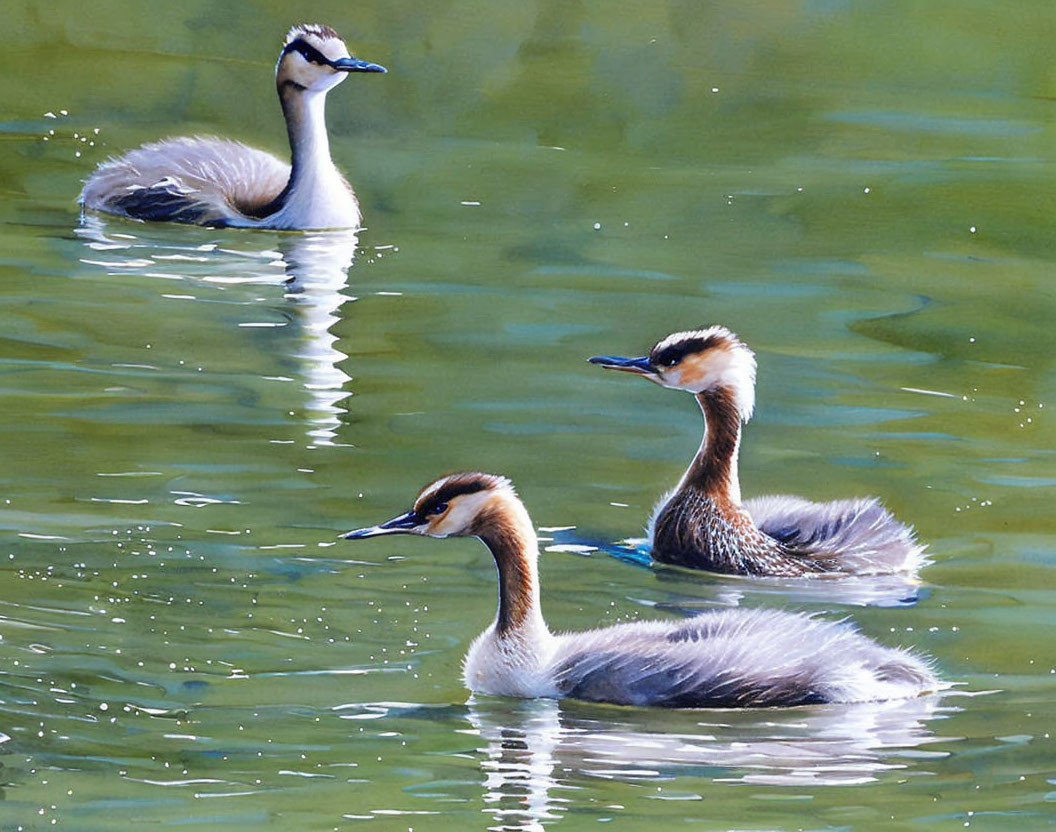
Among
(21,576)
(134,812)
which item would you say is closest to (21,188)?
(21,576)

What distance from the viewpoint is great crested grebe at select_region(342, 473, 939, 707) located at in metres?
5.27

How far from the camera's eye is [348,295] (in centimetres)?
872

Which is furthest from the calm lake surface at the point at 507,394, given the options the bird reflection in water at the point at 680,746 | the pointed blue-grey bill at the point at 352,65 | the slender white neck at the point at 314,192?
the pointed blue-grey bill at the point at 352,65

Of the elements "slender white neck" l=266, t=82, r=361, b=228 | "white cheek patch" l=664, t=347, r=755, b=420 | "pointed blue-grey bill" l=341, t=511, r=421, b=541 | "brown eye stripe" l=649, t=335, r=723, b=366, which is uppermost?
"slender white neck" l=266, t=82, r=361, b=228

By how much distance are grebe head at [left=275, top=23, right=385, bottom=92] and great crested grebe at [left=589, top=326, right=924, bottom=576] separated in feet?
12.8

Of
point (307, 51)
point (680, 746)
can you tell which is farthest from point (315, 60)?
point (680, 746)

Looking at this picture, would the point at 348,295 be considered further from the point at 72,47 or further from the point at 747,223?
the point at 72,47

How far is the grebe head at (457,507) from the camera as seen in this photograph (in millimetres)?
5695

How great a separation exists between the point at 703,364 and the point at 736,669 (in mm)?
1628

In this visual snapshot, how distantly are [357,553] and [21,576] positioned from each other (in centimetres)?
84

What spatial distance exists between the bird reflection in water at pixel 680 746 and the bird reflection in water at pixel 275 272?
7.18 feet

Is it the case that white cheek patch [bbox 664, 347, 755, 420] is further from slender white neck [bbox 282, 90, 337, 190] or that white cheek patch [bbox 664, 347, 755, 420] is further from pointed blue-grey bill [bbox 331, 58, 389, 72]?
pointed blue-grey bill [bbox 331, 58, 389, 72]

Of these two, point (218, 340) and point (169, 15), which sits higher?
point (169, 15)

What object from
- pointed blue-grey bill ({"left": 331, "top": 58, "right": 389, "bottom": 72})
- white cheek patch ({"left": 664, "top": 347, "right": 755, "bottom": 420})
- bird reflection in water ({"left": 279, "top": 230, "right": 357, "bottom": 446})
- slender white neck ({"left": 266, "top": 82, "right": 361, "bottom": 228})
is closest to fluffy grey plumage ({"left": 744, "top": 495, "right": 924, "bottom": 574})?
white cheek patch ({"left": 664, "top": 347, "right": 755, "bottom": 420})
